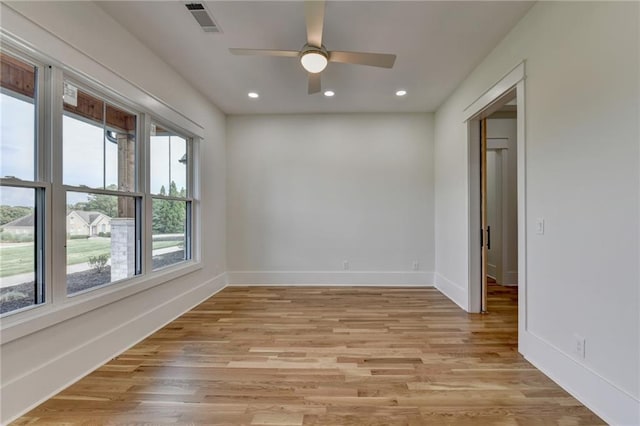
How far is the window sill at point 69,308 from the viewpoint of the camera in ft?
5.72

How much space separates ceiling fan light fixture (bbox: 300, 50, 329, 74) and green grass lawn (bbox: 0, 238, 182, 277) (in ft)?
7.79

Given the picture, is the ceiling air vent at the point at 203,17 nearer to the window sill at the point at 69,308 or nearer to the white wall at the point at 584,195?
the window sill at the point at 69,308

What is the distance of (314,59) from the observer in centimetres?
247

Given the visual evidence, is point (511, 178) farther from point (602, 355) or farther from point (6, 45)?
point (6, 45)

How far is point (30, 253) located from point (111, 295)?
0.71 metres

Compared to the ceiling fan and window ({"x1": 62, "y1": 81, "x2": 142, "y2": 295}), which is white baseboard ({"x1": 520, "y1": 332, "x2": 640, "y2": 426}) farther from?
window ({"x1": 62, "y1": 81, "x2": 142, "y2": 295})

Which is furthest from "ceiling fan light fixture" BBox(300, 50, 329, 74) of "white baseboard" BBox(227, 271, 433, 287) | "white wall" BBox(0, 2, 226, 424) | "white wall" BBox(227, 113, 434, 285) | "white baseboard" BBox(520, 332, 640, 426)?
"white baseboard" BBox(227, 271, 433, 287)

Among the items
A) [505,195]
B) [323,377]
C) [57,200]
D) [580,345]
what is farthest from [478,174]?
[57,200]

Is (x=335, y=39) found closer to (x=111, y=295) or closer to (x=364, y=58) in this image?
(x=364, y=58)

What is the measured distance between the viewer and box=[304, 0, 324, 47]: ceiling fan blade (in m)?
1.91

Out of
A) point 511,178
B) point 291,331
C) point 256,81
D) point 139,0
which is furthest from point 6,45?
point 511,178

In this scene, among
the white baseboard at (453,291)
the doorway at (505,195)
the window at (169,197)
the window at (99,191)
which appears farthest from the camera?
the doorway at (505,195)

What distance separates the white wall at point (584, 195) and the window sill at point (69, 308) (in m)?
3.54

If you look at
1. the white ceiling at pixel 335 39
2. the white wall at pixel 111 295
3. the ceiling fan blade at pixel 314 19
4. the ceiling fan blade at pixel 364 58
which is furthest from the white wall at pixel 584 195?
the white wall at pixel 111 295
